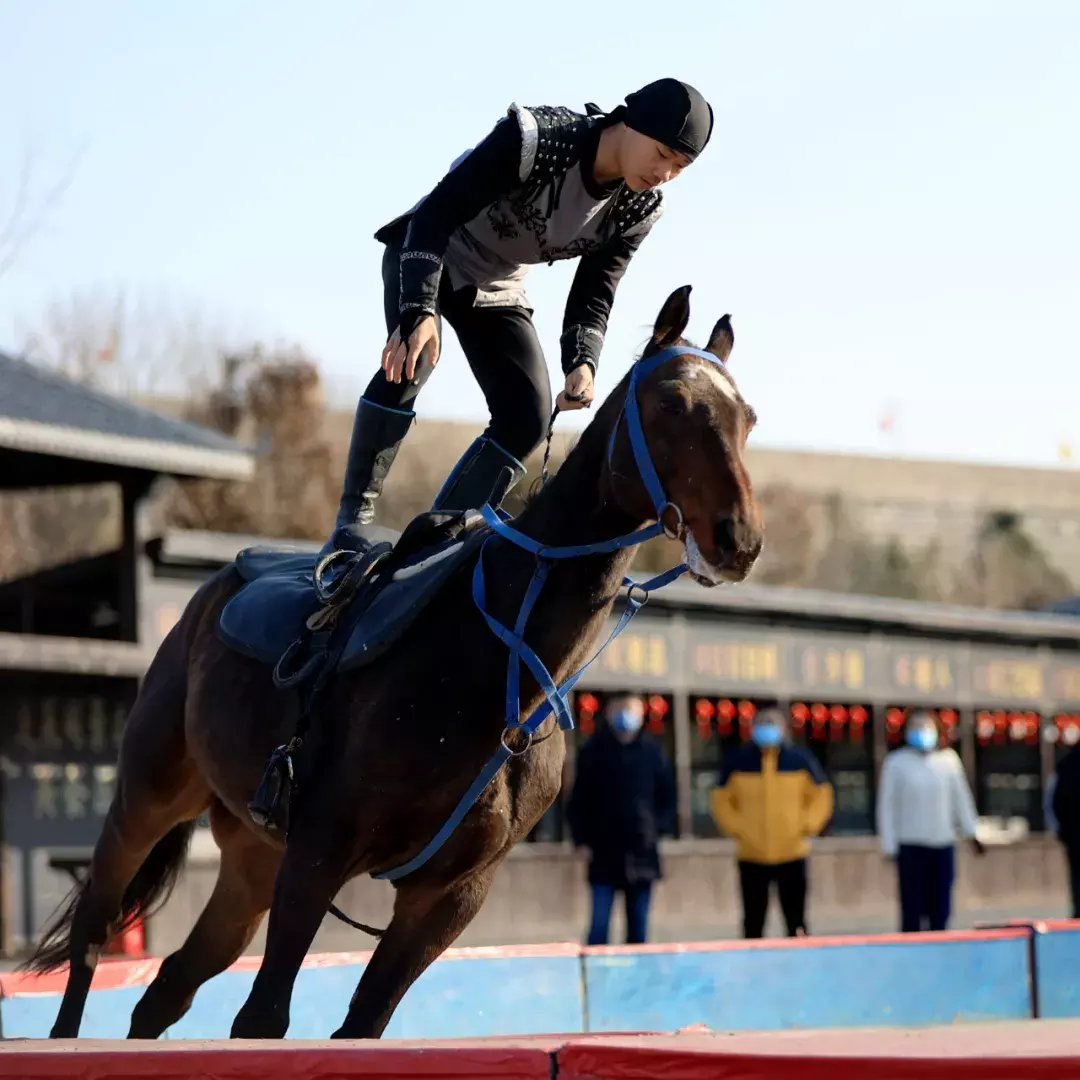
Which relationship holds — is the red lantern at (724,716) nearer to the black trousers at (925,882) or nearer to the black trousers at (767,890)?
the black trousers at (925,882)

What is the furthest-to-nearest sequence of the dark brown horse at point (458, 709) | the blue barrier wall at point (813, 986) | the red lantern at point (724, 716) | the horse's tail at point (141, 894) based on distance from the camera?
the red lantern at point (724, 716), the blue barrier wall at point (813, 986), the horse's tail at point (141, 894), the dark brown horse at point (458, 709)

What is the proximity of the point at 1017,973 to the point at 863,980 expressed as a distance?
3.36ft

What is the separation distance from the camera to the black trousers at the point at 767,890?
14.6m

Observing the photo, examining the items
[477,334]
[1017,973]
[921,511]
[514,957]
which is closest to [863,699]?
[1017,973]

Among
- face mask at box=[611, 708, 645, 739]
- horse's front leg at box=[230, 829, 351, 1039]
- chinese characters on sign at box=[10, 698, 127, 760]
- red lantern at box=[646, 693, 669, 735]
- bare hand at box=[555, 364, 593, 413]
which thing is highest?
bare hand at box=[555, 364, 593, 413]

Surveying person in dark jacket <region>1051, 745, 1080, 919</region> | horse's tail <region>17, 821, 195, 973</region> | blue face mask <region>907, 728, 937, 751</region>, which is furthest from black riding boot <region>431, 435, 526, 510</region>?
person in dark jacket <region>1051, 745, 1080, 919</region>

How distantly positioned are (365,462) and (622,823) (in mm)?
8586

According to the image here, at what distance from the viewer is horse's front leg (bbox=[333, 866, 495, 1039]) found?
6.21m

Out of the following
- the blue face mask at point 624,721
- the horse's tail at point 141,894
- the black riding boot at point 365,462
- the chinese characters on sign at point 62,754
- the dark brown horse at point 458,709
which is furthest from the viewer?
the chinese characters on sign at point 62,754

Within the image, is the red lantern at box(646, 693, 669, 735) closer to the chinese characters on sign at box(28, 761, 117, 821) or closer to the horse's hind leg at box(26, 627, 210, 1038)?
the chinese characters on sign at box(28, 761, 117, 821)

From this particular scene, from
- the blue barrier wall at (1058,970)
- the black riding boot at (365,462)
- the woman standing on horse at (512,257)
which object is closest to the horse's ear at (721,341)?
the woman standing on horse at (512,257)

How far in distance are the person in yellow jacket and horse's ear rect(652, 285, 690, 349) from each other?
29.8 ft

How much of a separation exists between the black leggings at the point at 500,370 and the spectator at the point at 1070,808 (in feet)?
38.5

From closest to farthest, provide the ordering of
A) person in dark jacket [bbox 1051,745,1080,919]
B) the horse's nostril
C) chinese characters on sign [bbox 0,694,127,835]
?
the horse's nostril < person in dark jacket [bbox 1051,745,1080,919] < chinese characters on sign [bbox 0,694,127,835]
